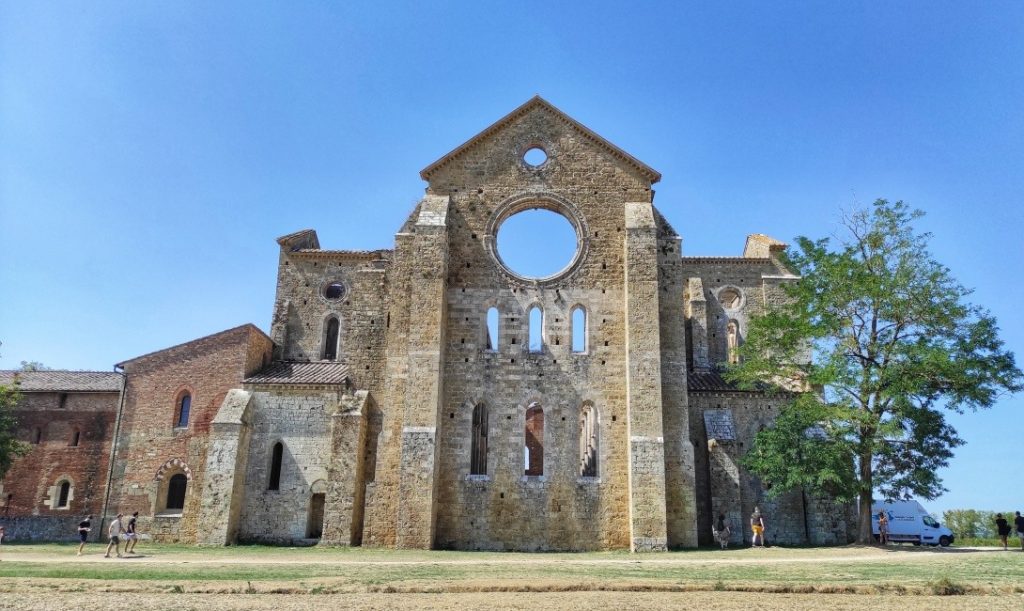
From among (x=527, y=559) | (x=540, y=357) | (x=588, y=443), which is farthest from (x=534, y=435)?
(x=527, y=559)

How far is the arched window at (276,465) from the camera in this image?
24938 millimetres

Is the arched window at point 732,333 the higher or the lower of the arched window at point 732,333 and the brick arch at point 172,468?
the higher

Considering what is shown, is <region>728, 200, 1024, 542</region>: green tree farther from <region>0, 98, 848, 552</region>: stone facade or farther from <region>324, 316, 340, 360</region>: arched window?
<region>324, 316, 340, 360</region>: arched window

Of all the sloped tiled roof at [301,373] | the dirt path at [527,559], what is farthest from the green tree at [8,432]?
the sloped tiled roof at [301,373]

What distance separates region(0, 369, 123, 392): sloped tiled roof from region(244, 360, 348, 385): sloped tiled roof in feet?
23.0

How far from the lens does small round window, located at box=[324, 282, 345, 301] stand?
32719 millimetres

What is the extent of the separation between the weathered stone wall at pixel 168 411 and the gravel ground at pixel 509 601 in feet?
51.1

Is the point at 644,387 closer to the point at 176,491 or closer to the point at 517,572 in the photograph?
the point at 517,572

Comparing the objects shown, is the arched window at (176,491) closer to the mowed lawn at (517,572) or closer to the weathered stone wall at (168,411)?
the weathered stone wall at (168,411)

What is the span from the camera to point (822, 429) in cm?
2381

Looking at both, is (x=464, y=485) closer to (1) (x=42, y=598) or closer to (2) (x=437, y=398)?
(2) (x=437, y=398)

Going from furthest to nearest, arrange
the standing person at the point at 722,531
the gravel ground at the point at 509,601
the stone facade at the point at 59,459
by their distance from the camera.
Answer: the stone facade at the point at 59,459 < the standing person at the point at 722,531 < the gravel ground at the point at 509,601

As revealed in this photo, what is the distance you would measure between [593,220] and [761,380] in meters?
8.47

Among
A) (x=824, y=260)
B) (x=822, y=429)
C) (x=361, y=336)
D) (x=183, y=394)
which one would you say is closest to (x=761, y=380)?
(x=822, y=429)
